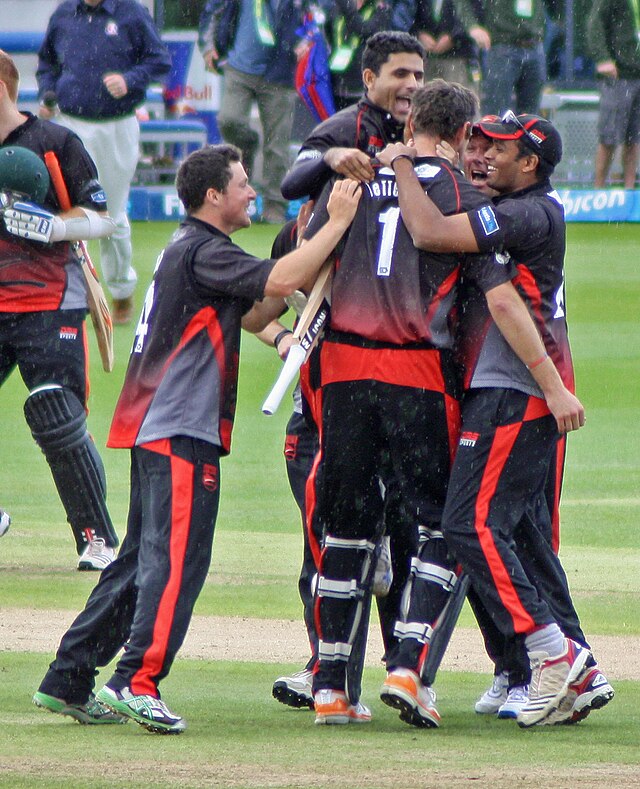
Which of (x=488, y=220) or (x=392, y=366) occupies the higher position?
(x=488, y=220)

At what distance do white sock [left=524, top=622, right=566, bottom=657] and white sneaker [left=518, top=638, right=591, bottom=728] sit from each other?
0.05 ft

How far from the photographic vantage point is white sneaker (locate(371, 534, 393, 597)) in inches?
238

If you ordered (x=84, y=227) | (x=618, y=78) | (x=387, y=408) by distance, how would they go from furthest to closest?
(x=618, y=78) → (x=84, y=227) → (x=387, y=408)

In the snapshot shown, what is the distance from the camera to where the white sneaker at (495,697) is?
19.9ft

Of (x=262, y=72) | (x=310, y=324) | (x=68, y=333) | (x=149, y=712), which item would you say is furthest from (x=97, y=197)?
(x=262, y=72)

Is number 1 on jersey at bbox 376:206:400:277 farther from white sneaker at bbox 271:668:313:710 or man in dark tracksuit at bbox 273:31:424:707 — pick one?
white sneaker at bbox 271:668:313:710

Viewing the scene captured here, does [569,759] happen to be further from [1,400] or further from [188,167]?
[1,400]

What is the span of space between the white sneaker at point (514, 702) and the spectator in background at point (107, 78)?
8.63 meters

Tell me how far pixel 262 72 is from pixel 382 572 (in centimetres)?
1403


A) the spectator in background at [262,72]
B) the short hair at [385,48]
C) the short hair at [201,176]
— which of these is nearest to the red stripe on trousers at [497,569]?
the short hair at [201,176]

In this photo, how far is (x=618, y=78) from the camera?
20141mm

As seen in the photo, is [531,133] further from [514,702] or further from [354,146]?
[514,702]

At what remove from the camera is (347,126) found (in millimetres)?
6699

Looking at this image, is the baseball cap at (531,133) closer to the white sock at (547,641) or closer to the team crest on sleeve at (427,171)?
the team crest on sleeve at (427,171)
